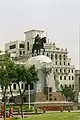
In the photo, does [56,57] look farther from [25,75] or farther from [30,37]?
[25,75]

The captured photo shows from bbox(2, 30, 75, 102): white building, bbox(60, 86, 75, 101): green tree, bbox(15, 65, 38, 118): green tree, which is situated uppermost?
bbox(2, 30, 75, 102): white building

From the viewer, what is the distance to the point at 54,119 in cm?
2916

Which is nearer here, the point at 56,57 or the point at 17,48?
the point at 56,57

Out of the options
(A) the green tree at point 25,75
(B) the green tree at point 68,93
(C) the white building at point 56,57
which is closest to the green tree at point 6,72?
(A) the green tree at point 25,75

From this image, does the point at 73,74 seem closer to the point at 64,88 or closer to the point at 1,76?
the point at 64,88

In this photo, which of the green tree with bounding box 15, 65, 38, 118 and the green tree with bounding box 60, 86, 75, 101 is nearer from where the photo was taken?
the green tree with bounding box 15, 65, 38, 118

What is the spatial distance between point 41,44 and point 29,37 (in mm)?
50380

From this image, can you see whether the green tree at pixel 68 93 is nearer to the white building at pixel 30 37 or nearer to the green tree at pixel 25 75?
the white building at pixel 30 37

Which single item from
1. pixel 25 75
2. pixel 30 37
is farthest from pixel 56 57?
pixel 25 75

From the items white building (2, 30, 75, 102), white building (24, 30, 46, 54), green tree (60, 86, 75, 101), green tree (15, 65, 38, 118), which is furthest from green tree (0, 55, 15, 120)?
white building (24, 30, 46, 54)

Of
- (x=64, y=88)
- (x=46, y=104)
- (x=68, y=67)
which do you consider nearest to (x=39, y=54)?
(x=46, y=104)

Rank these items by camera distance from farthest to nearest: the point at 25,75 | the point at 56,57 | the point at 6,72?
the point at 56,57, the point at 25,75, the point at 6,72

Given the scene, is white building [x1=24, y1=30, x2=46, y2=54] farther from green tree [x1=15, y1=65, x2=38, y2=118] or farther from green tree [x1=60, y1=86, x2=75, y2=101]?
green tree [x1=15, y1=65, x2=38, y2=118]

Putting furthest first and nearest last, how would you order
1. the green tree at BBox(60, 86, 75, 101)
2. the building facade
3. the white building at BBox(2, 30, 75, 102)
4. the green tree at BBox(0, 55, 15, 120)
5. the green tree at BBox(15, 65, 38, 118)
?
the building facade → the white building at BBox(2, 30, 75, 102) → the green tree at BBox(60, 86, 75, 101) → the green tree at BBox(15, 65, 38, 118) → the green tree at BBox(0, 55, 15, 120)
